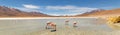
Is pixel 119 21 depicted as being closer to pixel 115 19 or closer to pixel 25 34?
pixel 115 19

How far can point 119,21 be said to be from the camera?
24.9 meters

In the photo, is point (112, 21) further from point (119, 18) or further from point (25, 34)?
point (25, 34)

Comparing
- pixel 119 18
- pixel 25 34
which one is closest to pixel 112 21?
pixel 119 18

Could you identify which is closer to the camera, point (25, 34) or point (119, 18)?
point (25, 34)

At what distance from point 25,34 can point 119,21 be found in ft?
51.5

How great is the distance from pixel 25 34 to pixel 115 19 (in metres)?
15.3

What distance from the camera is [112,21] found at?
25.9m

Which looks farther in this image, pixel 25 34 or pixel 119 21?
pixel 119 21

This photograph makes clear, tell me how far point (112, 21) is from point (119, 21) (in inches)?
46.8

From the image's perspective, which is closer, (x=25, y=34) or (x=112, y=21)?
(x=25, y=34)

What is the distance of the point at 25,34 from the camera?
41.2ft

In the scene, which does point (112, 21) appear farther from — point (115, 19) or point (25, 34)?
point (25, 34)

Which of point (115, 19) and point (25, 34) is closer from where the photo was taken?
point (25, 34)

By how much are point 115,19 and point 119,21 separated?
605mm
